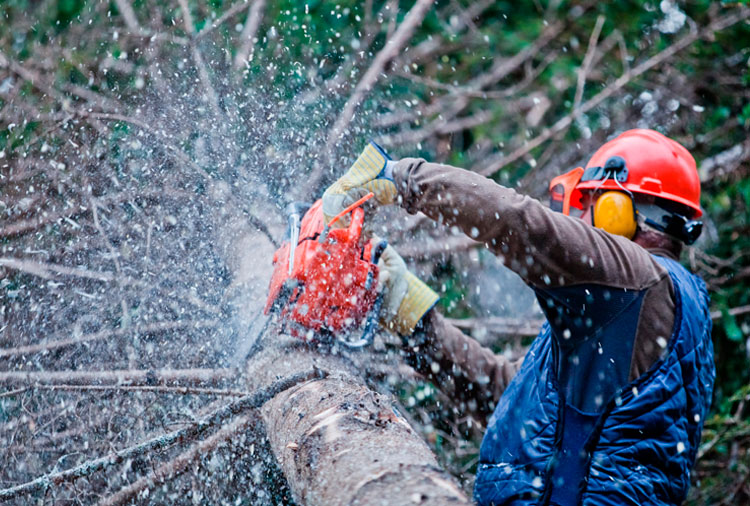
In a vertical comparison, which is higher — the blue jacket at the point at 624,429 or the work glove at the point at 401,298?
the work glove at the point at 401,298

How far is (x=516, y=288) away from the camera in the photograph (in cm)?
435

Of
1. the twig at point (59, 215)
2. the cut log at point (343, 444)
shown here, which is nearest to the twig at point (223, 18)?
the twig at point (59, 215)

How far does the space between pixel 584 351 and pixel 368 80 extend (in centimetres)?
219

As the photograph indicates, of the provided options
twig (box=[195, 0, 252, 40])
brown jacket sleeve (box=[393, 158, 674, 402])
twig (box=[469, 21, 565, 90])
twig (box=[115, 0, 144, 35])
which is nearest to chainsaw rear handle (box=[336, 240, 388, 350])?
brown jacket sleeve (box=[393, 158, 674, 402])

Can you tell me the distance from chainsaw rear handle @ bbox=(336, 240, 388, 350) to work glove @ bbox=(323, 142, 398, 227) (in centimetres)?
23

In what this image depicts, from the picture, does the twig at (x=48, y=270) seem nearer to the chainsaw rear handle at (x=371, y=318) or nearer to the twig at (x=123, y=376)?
the twig at (x=123, y=376)

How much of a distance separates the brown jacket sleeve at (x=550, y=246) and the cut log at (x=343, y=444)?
1.97 feet

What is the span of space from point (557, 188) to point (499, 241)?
78 cm

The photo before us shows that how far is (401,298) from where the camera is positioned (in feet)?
8.04

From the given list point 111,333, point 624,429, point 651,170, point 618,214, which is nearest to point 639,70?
point 651,170

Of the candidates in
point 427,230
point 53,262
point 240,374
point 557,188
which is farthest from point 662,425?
point 53,262

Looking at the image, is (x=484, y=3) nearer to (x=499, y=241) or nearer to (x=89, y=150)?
(x=89, y=150)

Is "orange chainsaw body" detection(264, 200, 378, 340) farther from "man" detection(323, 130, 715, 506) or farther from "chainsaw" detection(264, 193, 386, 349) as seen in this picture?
"man" detection(323, 130, 715, 506)

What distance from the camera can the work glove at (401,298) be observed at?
2.44 m
